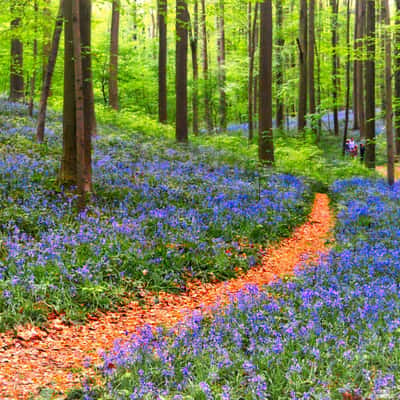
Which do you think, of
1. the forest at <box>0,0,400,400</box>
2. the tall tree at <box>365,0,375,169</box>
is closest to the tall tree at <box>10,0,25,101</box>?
the forest at <box>0,0,400,400</box>

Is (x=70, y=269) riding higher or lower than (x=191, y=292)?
higher

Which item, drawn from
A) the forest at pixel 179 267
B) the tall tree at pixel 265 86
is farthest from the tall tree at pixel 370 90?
the tall tree at pixel 265 86

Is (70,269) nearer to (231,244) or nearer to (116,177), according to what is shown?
(231,244)

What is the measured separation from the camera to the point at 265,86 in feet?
54.6

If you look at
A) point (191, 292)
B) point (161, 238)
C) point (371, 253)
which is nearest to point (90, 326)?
point (191, 292)

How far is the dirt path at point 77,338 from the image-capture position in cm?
443

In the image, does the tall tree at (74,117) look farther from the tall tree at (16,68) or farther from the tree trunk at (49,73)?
the tall tree at (16,68)

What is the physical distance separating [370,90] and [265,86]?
19.9ft

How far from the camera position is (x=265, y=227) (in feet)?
34.3

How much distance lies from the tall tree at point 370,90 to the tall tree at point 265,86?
4.57 meters

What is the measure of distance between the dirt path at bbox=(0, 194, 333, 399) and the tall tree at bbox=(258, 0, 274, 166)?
833 centimetres

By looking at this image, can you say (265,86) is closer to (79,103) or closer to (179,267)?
(79,103)

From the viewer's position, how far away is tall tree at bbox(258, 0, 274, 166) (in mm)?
16250

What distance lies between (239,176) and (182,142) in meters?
5.47
